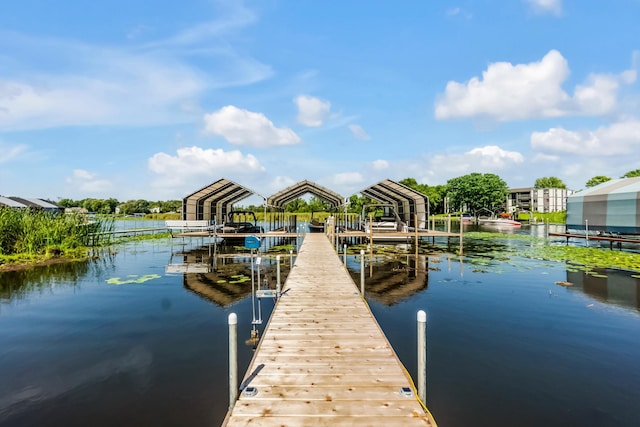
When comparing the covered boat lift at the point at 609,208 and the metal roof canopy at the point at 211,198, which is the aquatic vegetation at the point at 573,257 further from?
the metal roof canopy at the point at 211,198

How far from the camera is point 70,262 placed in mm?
20359

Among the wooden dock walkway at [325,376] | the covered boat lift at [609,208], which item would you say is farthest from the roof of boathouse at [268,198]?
the wooden dock walkway at [325,376]

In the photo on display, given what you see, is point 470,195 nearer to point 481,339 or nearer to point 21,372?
point 481,339

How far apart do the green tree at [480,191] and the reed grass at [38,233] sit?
265 feet

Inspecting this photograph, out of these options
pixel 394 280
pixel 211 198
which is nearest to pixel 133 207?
pixel 211 198

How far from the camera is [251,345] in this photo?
27.1ft

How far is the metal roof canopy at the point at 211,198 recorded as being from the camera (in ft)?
96.3

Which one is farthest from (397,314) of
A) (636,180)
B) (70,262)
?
(636,180)

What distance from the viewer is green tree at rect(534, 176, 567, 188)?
119688 millimetres

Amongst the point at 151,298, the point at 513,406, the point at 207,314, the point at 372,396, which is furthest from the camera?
the point at 151,298

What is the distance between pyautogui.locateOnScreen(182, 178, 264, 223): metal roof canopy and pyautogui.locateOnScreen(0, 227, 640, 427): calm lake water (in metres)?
13.9

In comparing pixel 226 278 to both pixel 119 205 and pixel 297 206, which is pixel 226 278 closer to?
pixel 297 206

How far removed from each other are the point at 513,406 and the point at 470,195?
83757 millimetres

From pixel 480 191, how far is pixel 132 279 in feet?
265
